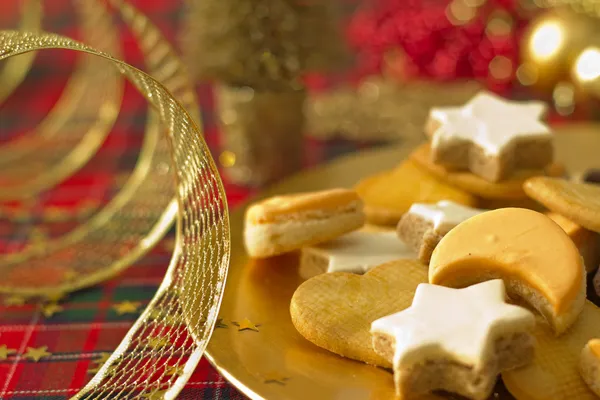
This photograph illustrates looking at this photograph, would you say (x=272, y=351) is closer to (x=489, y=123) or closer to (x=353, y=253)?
(x=353, y=253)

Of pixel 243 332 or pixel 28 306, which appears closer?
pixel 243 332

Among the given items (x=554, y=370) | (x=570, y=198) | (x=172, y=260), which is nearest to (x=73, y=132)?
(x=172, y=260)

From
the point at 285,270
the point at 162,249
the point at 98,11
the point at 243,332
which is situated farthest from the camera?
the point at 98,11

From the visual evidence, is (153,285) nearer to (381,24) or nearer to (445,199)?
(445,199)

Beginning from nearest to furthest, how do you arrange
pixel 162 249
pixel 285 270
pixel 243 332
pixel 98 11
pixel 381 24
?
pixel 243 332, pixel 285 270, pixel 162 249, pixel 98 11, pixel 381 24

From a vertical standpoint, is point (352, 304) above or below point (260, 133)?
below

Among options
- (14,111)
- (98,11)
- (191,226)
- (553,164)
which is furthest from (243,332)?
(14,111)

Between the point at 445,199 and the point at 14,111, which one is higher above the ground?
the point at 14,111

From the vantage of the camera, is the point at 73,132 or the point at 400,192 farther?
the point at 73,132
